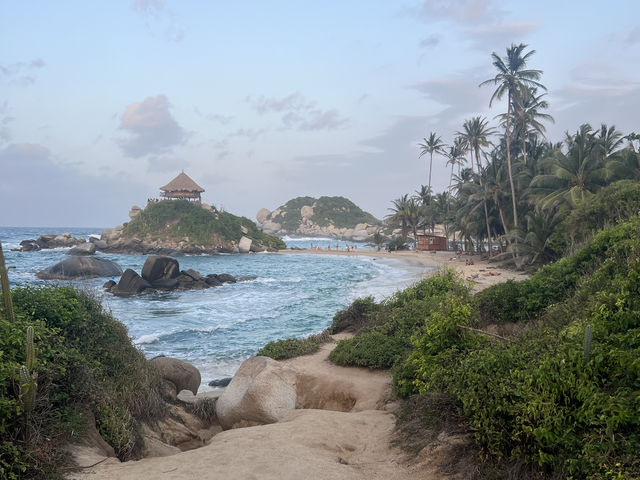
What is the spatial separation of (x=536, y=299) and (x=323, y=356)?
5687mm

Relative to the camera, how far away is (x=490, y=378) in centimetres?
539

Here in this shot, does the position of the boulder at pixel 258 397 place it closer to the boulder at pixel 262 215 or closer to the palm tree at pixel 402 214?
the palm tree at pixel 402 214

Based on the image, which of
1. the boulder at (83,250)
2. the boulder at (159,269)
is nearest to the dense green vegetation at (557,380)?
the boulder at (159,269)

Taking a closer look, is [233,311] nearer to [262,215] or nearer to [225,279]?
[225,279]

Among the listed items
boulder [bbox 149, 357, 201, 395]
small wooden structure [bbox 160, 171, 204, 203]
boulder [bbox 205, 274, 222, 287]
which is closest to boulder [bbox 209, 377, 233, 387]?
boulder [bbox 149, 357, 201, 395]

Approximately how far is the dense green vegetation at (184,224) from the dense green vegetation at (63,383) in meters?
66.0

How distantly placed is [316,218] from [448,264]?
384 feet

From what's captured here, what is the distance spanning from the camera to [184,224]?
74250 millimetres

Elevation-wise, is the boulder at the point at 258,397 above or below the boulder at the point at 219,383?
above

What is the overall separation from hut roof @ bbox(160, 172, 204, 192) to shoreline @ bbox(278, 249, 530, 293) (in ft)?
66.7

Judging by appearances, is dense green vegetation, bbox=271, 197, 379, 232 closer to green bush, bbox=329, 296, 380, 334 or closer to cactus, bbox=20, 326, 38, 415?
green bush, bbox=329, 296, 380, 334

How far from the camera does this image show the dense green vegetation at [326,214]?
155500mm

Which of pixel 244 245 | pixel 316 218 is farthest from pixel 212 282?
pixel 316 218

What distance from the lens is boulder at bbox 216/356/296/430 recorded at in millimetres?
9125
